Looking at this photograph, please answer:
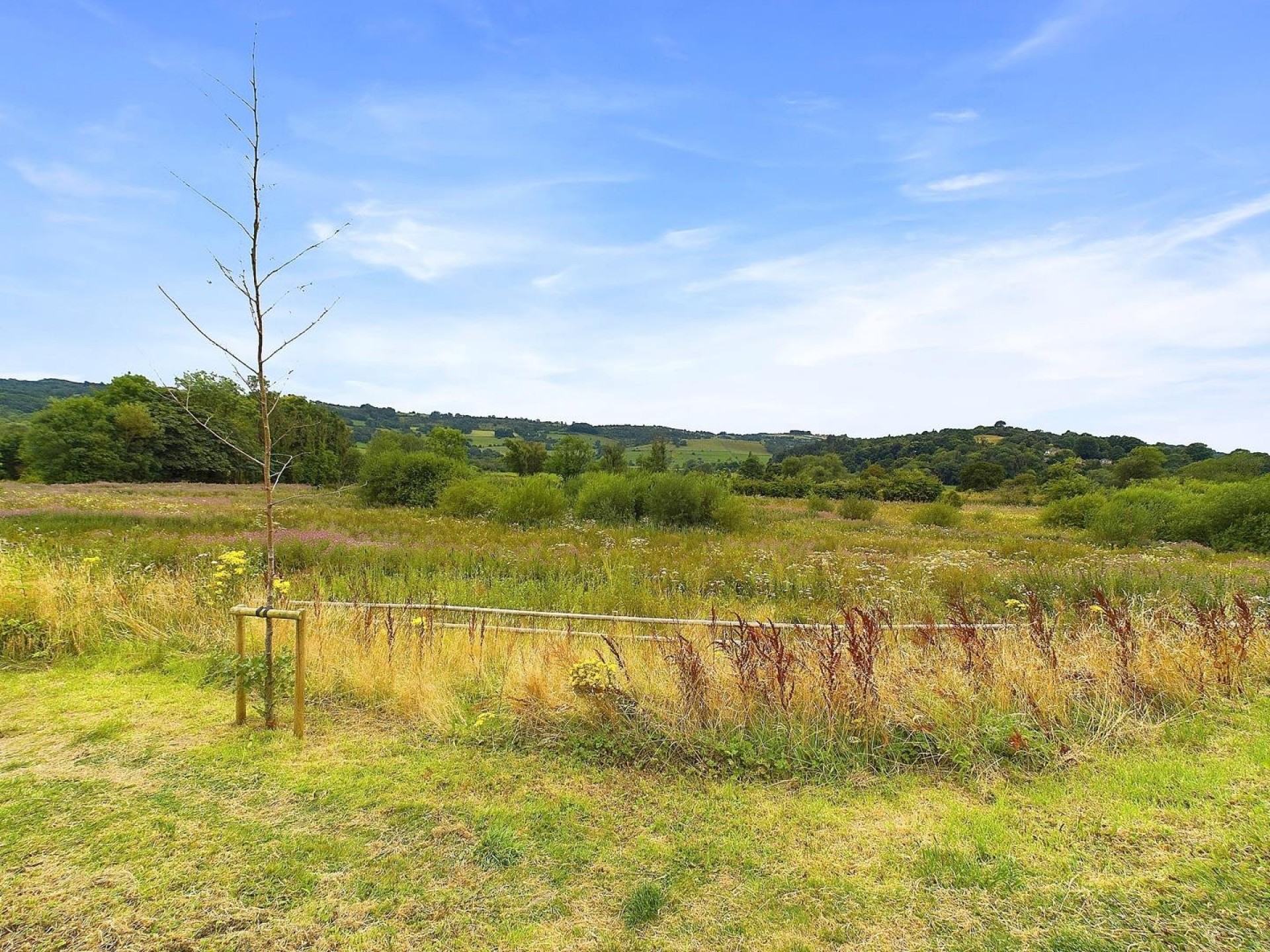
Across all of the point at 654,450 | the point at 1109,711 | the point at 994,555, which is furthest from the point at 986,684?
the point at 654,450

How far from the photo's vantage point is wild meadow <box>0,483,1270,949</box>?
2.47 meters

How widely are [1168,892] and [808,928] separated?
158 cm

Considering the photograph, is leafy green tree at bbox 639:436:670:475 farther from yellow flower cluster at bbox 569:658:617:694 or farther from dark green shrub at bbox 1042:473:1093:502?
yellow flower cluster at bbox 569:658:617:694

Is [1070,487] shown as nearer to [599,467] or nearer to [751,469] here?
[751,469]

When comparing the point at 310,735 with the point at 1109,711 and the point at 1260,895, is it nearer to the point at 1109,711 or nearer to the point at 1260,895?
the point at 1260,895

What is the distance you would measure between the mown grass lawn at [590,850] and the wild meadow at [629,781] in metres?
0.02

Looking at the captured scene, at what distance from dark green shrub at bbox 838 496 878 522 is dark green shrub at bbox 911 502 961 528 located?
2.27 m

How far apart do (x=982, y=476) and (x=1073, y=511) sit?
34.6 metres

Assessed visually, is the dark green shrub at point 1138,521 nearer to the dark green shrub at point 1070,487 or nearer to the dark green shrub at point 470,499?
the dark green shrub at point 1070,487

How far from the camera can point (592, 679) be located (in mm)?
4230

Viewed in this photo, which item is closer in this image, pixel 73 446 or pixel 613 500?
pixel 613 500

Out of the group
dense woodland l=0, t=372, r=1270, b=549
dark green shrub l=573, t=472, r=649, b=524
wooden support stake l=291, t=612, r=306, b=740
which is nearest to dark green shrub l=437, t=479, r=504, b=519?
dense woodland l=0, t=372, r=1270, b=549

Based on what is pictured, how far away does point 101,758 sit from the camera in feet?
12.4

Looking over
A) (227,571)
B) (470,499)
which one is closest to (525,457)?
(470,499)
